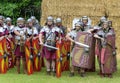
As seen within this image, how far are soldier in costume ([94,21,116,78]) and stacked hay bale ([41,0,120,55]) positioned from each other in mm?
4068

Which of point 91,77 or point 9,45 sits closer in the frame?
point 91,77

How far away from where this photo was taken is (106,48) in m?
12.2

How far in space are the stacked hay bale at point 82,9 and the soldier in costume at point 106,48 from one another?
4.07m

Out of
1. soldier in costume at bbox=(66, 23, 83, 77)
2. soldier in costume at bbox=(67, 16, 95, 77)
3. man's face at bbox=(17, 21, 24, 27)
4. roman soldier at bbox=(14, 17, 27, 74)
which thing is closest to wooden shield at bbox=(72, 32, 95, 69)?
soldier in costume at bbox=(67, 16, 95, 77)

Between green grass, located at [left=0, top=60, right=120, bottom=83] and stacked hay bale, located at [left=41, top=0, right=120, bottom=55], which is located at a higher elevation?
stacked hay bale, located at [left=41, top=0, right=120, bottom=55]

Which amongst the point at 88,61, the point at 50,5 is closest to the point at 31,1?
the point at 50,5

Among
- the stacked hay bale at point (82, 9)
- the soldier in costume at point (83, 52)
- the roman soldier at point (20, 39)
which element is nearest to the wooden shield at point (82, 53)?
the soldier in costume at point (83, 52)

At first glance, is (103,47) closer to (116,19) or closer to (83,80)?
(83,80)

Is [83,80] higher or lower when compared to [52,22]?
lower

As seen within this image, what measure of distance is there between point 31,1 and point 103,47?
1242 centimetres

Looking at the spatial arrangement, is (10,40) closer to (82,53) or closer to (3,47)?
(3,47)

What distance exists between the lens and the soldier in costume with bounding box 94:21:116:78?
39.9 ft

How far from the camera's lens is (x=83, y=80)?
11.9 metres

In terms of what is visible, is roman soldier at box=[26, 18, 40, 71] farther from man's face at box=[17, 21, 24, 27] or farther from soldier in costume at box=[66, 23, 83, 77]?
soldier in costume at box=[66, 23, 83, 77]
